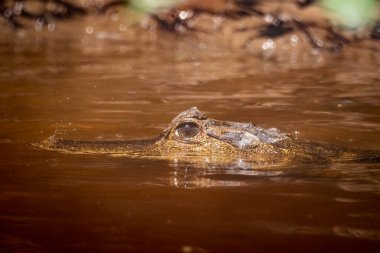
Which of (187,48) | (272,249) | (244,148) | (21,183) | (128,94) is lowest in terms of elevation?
(272,249)

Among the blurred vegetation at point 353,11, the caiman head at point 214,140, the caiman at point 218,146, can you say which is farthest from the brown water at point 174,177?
the blurred vegetation at point 353,11

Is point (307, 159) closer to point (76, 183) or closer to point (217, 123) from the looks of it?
point (217, 123)

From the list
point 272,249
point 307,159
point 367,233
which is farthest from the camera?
point 307,159

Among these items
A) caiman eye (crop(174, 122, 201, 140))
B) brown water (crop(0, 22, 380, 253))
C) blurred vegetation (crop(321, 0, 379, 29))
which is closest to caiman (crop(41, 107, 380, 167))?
caiman eye (crop(174, 122, 201, 140))

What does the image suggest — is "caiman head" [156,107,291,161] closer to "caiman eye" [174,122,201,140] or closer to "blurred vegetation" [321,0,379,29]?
"caiman eye" [174,122,201,140]

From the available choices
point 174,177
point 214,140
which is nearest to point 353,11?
point 214,140

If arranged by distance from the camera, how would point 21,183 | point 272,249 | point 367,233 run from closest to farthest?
point 272,249
point 367,233
point 21,183

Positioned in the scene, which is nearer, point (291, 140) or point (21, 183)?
point (21, 183)

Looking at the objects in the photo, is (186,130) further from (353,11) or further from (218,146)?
(353,11)

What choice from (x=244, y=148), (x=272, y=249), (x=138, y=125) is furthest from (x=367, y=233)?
(x=138, y=125)
